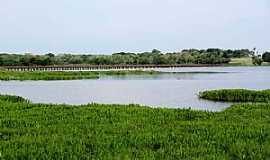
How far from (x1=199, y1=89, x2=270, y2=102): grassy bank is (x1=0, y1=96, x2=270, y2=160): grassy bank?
16.6 metres

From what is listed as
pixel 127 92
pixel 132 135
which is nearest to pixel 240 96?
pixel 127 92

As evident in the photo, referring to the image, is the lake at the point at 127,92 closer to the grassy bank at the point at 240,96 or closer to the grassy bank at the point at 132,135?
the grassy bank at the point at 240,96

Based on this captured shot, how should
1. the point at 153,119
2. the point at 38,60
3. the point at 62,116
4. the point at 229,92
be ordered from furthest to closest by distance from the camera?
1. the point at 38,60
2. the point at 229,92
3. the point at 62,116
4. the point at 153,119

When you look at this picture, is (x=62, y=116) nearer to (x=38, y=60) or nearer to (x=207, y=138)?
(x=207, y=138)

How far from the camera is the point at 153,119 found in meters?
22.6

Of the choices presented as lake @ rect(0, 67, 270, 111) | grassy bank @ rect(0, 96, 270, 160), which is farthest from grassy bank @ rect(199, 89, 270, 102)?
grassy bank @ rect(0, 96, 270, 160)

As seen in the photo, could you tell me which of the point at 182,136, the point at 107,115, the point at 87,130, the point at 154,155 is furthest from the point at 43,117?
the point at 154,155

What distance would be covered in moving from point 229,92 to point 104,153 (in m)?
32.0

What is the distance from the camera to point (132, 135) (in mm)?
17188

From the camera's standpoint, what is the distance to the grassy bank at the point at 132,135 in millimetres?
14086

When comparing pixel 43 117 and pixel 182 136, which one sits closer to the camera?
pixel 182 136

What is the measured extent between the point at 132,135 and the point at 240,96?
2784cm

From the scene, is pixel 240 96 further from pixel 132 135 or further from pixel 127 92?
pixel 132 135

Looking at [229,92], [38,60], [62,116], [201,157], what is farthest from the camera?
[38,60]
